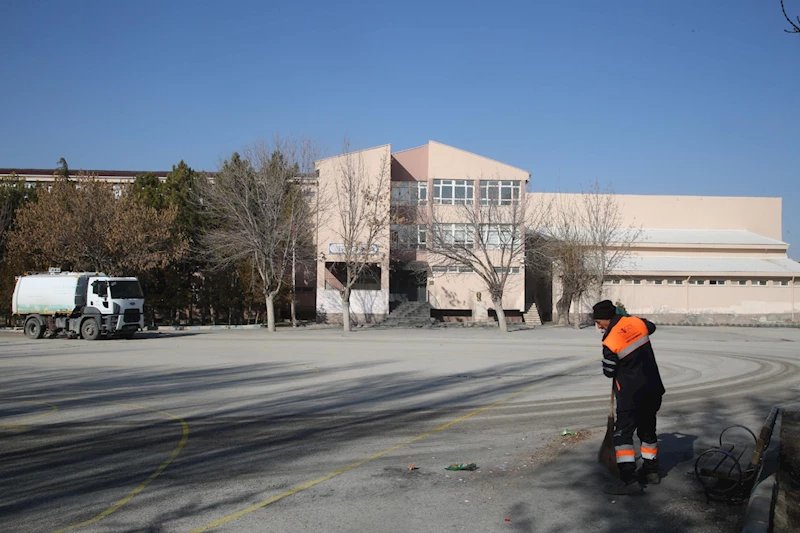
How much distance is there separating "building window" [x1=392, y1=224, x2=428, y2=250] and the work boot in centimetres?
4043

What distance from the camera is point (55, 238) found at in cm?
3944

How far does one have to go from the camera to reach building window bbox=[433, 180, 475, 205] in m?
49.3

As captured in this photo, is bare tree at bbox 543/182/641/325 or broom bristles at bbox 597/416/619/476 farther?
bare tree at bbox 543/182/641/325

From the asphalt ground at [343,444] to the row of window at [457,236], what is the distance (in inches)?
918

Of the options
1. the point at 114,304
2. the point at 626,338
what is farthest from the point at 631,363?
the point at 114,304

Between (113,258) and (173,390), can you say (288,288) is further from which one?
(173,390)

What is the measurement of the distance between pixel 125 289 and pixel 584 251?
96.7ft

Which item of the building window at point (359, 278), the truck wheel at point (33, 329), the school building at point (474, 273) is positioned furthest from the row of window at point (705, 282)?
the truck wheel at point (33, 329)

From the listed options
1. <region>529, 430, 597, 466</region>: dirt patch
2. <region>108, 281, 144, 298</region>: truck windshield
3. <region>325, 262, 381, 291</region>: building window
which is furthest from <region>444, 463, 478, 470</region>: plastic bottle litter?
<region>325, 262, 381, 291</region>: building window

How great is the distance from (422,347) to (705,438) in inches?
716

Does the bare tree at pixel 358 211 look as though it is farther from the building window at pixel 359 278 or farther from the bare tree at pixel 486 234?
the bare tree at pixel 486 234

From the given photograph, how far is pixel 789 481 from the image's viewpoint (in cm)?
562

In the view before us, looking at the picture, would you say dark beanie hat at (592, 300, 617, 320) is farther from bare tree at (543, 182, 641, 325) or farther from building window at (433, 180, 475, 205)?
building window at (433, 180, 475, 205)

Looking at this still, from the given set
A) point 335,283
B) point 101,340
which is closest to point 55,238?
point 101,340
